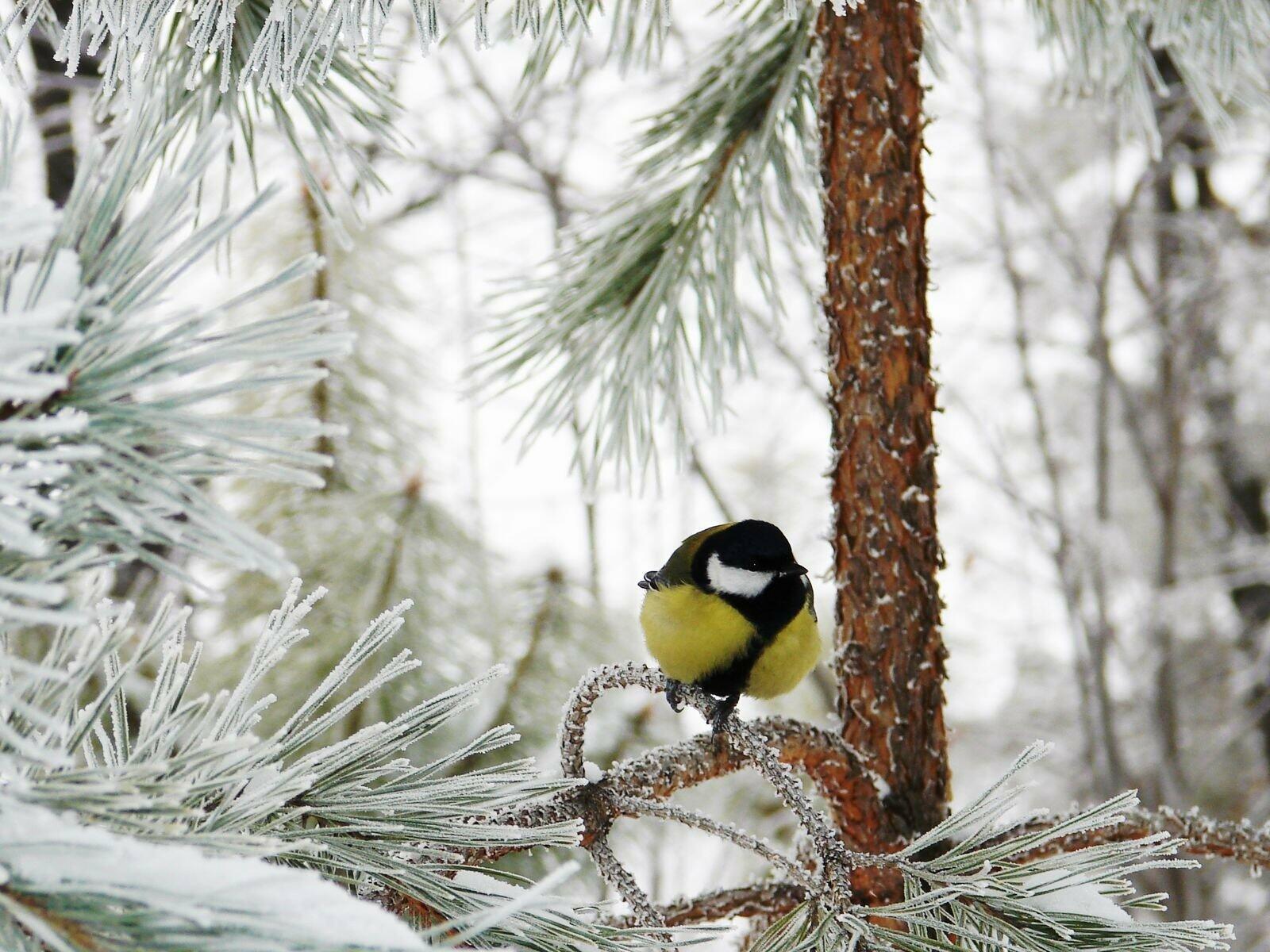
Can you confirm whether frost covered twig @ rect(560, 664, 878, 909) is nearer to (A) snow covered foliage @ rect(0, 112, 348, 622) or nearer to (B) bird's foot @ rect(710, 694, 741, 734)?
(B) bird's foot @ rect(710, 694, 741, 734)

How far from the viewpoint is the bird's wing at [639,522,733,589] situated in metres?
1.37

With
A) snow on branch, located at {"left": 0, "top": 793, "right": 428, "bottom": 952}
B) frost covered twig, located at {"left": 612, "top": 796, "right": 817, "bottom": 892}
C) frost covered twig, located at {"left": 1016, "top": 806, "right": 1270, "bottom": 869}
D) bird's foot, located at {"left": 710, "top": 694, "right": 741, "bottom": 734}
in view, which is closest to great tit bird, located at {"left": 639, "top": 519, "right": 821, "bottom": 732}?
bird's foot, located at {"left": 710, "top": 694, "right": 741, "bottom": 734}

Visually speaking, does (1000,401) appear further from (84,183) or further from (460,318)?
(84,183)

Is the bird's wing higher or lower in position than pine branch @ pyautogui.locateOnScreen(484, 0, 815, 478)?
lower

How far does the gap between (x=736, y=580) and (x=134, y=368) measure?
0.91 meters

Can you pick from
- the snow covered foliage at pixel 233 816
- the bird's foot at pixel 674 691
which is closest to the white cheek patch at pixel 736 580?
the bird's foot at pixel 674 691

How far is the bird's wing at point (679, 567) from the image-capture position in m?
1.37

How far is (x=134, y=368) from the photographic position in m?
0.48

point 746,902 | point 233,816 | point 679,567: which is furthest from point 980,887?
point 679,567

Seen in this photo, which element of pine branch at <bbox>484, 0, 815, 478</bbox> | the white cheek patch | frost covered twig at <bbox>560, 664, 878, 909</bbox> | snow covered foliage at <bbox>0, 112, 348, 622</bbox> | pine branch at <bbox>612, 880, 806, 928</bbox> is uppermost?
pine branch at <bbox>484, 0, 815, 478</bbox>

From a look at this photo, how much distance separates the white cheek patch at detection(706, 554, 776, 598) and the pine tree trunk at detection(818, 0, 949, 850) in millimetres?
227

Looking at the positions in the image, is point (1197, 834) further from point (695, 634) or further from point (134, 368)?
point (134, 368)

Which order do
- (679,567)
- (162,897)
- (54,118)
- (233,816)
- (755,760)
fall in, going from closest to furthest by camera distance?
(162,897)
(233,816)
(755,760)
(679,567)
(54,118)

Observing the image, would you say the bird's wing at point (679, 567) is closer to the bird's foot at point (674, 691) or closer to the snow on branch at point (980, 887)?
the bird's foot at point (674, 691)
